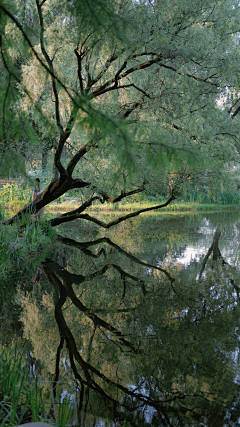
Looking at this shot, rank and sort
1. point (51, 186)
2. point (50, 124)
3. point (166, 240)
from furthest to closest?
point (166, 240) → point (51, 186) → point (50, 124)

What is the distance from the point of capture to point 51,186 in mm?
9039

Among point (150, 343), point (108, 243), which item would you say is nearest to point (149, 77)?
point (108, 243)

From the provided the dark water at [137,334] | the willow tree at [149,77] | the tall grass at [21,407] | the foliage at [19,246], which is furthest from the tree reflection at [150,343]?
the willow tree at [149,77]

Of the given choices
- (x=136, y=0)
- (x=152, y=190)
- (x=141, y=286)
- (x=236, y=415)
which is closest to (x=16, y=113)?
(x=236, y=415)

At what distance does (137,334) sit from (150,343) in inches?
10.1

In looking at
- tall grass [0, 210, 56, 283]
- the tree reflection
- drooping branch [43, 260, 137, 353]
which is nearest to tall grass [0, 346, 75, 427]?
the tree reflection

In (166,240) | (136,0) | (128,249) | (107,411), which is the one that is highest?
(136,0)

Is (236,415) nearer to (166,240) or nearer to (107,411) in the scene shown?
(107,411)

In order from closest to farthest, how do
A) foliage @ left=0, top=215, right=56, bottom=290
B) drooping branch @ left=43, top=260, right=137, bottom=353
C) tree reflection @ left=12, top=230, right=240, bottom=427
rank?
tree reflection @ left=12, top=230, right=240, bottom=427 → drooping branch @ left=43, top=260, right=137, bottom=353 → foliage @ left=0, top=215, right=56, bottom=290

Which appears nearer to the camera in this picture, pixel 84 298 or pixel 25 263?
pixel 84 298

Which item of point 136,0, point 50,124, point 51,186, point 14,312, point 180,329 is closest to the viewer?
point 50,124

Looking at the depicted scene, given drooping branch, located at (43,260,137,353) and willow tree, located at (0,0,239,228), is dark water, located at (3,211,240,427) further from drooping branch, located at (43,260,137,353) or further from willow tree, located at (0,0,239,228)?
willow tree, located at (0,0,239,228)

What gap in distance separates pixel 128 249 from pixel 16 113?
6.74 metres

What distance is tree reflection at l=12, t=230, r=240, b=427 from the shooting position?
2.73 m
